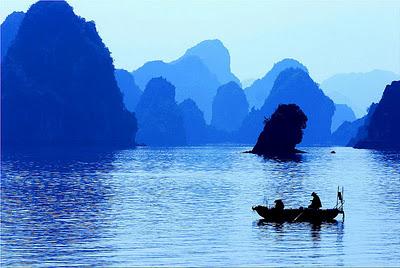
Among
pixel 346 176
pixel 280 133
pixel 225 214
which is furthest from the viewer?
pixel 280 133

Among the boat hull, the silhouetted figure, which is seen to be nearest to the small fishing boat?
the boat hull

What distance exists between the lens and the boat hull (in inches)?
2078

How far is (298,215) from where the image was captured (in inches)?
2078

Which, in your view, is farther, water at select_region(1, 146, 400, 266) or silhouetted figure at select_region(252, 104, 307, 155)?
silhouetted figure at select_region(252, 104, 307, 155)

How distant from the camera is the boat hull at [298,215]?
52781 mm

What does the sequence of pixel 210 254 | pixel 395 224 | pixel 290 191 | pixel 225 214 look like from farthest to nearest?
pixel 290 191 < pixel 225 214 < pixel 395 224 < pixel 210 254

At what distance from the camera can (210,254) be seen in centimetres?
3994

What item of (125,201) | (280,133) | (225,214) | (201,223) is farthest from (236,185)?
(280,133)

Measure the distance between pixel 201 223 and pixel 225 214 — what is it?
681cm

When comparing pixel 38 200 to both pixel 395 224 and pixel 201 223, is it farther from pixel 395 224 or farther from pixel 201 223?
pixel 395 224

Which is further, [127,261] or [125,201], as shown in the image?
[125,201]

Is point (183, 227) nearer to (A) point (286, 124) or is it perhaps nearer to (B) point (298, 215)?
(B) point (298, 215)

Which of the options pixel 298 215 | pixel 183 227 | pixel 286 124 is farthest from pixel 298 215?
pixel 286 124

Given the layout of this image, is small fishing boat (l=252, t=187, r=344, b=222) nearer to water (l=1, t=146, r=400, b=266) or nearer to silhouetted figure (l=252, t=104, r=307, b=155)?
water (l=1, t=146, r=400, b=266)
